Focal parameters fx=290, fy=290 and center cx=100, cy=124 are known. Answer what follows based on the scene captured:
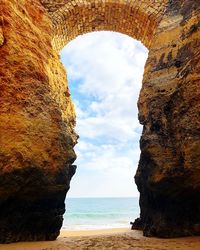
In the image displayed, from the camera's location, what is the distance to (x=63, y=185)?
6102 millimetres

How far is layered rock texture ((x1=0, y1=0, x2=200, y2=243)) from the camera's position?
18.1 ft

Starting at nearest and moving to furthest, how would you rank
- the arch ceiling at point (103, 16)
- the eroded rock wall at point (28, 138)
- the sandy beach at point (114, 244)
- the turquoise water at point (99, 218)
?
1. the sandy beach at point (114, 244)
2. the eroded rock wall at point (28, 138)
3. the arch ceiling at point (103, 16)
4. the turquoise water at point (99, 218)

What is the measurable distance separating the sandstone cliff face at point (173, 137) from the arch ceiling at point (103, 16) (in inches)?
75.7

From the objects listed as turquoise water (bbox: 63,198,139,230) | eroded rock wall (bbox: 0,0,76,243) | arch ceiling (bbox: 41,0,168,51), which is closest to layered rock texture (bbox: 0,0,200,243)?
eroded rock wall (bbox: 0,0,76,243)

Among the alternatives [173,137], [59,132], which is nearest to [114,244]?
[173,137]

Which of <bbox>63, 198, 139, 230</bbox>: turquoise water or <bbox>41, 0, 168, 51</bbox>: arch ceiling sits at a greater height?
<bbox>41, 0, 168, 51</bbox>: arch ceiling

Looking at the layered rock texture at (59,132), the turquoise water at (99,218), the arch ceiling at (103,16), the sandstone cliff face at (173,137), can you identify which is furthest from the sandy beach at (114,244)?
the turquoise water at (99,218)

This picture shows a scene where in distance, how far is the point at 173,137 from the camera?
602cm

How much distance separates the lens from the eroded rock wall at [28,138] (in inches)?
213

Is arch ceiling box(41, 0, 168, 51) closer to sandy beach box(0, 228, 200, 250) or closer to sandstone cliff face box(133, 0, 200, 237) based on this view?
sandstone cliff face box(133, 0, 200, 237)

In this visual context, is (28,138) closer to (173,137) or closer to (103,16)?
(173,137)

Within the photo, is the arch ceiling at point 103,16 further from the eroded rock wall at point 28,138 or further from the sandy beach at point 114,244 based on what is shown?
the sandy beach at point 114,244

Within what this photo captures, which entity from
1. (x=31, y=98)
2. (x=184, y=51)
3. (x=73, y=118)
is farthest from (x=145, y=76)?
Answer: (x=31, y=98)

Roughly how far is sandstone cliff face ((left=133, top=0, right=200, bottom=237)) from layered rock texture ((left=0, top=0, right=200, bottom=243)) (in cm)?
2
